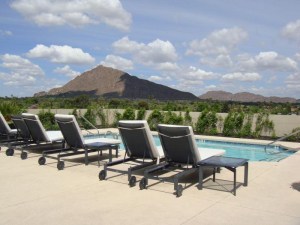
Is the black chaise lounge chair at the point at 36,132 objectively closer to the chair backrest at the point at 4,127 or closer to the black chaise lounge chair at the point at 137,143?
the chair backrest at the point at 4,127

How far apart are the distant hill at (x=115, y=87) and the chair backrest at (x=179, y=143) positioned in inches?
4819

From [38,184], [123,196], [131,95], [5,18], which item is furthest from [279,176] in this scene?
[131,95]

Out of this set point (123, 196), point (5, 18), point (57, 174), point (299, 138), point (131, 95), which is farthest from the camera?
point (131, 95)

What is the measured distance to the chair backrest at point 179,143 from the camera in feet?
18.5

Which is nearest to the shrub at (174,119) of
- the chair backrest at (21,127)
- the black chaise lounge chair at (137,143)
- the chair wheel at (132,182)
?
the chair backrest at (21,127)

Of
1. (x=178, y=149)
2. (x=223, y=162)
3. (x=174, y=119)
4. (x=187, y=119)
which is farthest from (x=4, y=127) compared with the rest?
(x=187, y=119)

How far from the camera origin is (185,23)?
1552 cm

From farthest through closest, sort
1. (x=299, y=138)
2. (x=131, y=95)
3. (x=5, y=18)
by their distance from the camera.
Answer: (x=131, y=95) < (x=5, y=18) < (x=299, y=138)

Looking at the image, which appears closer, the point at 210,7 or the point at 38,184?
the point at 38,184

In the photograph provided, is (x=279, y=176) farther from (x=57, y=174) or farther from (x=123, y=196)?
(x=57, y=174)

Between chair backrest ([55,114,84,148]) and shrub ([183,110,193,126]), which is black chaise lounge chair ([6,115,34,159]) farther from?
shrub ([183,110,193,126])

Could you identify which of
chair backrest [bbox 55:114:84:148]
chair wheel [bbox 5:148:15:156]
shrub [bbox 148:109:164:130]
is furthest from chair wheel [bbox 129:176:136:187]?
shrub [bbox 148:109:164:130]

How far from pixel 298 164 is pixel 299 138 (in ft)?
19.7

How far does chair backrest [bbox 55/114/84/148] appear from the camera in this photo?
7520 mm
